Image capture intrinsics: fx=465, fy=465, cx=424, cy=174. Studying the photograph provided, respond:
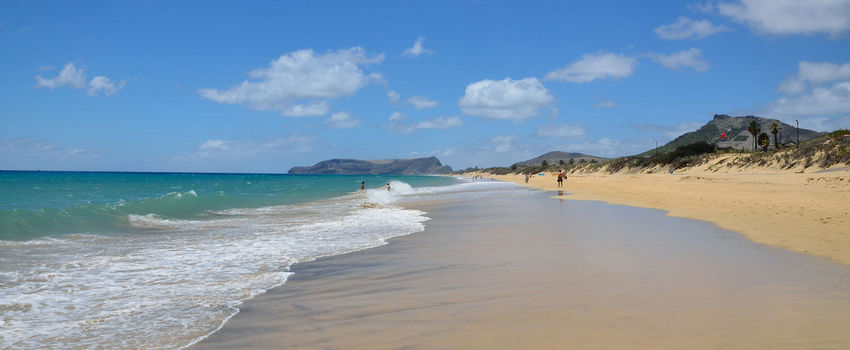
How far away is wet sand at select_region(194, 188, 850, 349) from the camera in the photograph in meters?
3.79

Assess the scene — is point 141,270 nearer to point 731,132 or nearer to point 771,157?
point 771,157

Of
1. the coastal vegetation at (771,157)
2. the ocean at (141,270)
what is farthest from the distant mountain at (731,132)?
the ocean at (141,270)

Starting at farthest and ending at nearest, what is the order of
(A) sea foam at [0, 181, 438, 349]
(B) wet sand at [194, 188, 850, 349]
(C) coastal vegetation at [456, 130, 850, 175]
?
(C) coastal vegetation at [456, 130, 850, 175] → (A) sea foam at [0, 181, 438, 349] → (B) wet sand at [194, 188, 850, 349]

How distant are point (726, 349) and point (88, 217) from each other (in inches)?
766

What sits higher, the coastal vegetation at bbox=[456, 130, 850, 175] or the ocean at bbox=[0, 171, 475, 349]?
the coastal vegetation at bbox=[456, 130, 850, 175]

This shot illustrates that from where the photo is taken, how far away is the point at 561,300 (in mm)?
4895

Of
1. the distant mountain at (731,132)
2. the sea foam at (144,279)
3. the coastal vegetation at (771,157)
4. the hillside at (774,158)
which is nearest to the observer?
the sea foam at (144,279)

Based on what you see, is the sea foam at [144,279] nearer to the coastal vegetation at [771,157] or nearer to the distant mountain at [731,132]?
the coastal vegetation at [771,157]

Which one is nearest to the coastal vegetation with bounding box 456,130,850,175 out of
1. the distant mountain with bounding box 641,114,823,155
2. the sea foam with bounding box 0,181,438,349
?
the sea foam with bounding box 0,181,438,349

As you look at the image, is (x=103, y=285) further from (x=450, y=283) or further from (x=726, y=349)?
(x=726, y=349)

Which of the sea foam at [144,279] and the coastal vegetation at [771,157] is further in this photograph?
the coastal vegetation at [771,157]

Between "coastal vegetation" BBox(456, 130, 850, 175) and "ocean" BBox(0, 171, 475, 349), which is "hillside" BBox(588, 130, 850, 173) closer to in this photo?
"coastal vegetation" BBox(456, 130, 850, 175)

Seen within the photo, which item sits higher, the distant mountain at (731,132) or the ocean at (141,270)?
the distant mountain at (731,132)

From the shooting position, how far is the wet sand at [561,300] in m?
3.79
